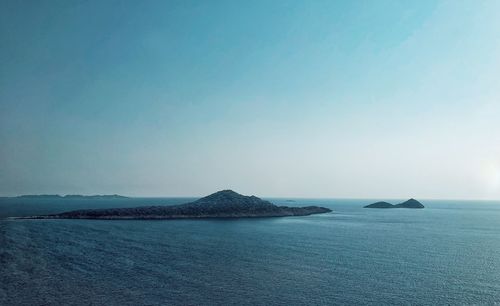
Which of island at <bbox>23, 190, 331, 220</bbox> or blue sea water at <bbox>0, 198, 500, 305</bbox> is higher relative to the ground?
island at <bbox>23, 190, 331, 220</bbox>

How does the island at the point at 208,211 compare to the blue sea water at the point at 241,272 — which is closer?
the blue sea water at the point at 241,272

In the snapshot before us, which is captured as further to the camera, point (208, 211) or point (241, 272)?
point (208, 211)

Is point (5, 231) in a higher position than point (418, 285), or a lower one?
higher

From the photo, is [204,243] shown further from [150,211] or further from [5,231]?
[150,211]

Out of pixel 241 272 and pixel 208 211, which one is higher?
pixel 208 211

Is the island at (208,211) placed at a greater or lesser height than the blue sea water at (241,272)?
greater

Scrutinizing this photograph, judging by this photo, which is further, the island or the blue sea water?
the island

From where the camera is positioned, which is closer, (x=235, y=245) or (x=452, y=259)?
(x=452, y=259)

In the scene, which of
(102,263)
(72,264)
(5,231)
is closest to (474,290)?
(102,263)
